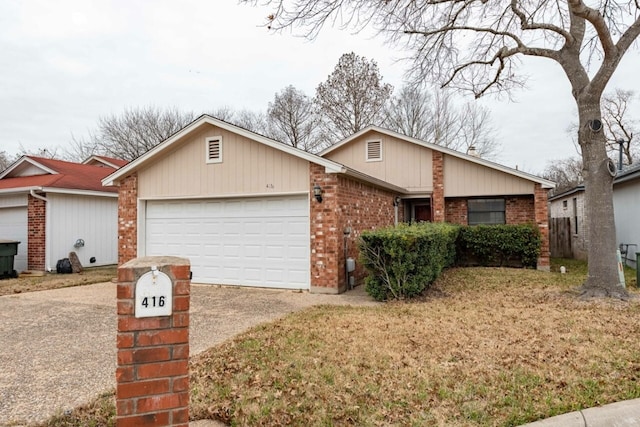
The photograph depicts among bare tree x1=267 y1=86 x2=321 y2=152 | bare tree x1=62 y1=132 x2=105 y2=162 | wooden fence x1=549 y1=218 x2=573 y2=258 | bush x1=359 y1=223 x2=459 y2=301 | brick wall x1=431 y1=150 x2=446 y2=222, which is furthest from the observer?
bare tree x1=62 y1=132 x2=105 y2=162

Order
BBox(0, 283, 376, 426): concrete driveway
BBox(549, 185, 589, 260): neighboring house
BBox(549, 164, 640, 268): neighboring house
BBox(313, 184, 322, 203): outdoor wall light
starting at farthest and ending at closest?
BBox(549, 185, 589, 260): neighboring house, BBox(549, 164, 640, 268): neighboring house, BBox(313, 184, 322, 203): outdoor wall light, BBox(0, 283, 376, 426): concrete driveway

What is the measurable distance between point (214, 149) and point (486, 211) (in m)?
9.45

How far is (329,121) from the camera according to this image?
2373 centimetres

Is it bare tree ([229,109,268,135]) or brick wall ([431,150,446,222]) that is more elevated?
bare tree ([229,109,268,135])

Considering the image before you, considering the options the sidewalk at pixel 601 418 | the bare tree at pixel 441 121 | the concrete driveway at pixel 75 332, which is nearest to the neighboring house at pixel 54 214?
the concrete driveway at pixel 75 332

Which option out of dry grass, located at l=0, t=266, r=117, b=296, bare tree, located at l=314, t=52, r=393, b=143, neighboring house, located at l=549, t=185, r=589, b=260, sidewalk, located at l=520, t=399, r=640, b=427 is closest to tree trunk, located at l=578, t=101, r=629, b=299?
sidewalk, located at l=520, t=399, r=640, b=427

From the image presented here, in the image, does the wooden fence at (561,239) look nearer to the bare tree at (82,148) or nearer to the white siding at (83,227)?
the white siding at (83,227)

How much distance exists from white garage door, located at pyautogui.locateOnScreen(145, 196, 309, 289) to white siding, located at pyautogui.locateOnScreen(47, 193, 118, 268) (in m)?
4.25

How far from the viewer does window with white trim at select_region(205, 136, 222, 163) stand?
9.73 metres

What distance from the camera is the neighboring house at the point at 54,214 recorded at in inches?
488

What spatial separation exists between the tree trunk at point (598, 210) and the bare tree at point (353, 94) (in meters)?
15.7

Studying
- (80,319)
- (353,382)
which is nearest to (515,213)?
(353,382)

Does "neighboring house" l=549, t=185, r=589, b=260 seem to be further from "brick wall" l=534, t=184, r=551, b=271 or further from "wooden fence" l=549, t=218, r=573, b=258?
"brick wall" l=534, t=184, r=551, b=271

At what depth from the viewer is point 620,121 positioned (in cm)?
2858
